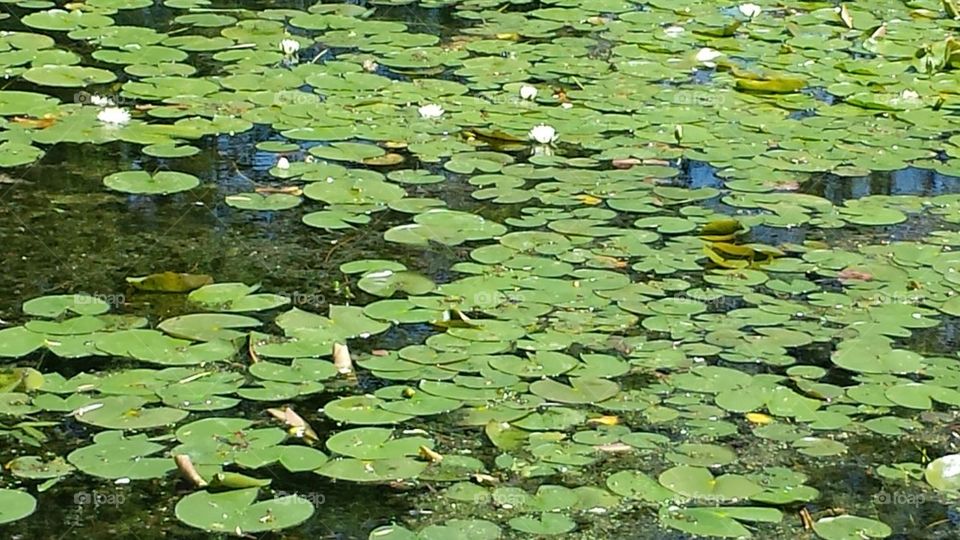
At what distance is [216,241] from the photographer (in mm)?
3795

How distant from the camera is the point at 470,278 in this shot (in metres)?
3.59

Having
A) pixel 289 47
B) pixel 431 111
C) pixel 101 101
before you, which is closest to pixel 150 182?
pixel 101 101

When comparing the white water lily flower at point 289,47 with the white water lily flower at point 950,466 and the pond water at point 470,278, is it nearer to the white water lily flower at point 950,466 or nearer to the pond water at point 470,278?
the pond water at point 470,278

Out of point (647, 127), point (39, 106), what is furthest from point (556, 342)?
point (39, 106)

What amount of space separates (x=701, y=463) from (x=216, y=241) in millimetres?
1414

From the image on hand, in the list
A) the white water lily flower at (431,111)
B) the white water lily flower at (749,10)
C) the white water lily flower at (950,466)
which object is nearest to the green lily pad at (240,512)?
the white water lily flower at (950,466)

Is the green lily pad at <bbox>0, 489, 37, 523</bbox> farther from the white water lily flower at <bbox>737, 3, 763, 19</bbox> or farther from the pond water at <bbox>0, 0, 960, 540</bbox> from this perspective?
the white water lily flower at <bbox>737, 3, 763, 19</bbox>

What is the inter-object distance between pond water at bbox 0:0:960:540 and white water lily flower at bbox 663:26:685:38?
0.09ft

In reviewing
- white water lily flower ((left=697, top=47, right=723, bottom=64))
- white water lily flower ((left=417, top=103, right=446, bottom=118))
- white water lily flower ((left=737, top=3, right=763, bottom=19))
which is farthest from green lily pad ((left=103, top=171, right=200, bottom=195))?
white water lily flower ((left=737, top=3, right=763, bottom=19))

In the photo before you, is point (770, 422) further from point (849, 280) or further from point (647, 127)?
point (647, 127)

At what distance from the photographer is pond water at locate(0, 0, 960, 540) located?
2738 millimetres

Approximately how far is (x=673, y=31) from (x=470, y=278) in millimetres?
2482

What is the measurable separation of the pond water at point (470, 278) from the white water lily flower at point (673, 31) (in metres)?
0.03

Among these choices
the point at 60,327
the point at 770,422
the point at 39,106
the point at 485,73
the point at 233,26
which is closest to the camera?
the point at 770,422
